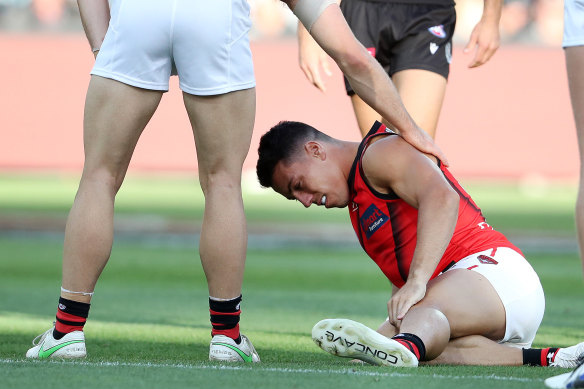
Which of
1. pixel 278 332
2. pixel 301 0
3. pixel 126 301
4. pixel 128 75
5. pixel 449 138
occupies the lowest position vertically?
pixel 449 138

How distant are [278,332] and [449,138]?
25.0 m

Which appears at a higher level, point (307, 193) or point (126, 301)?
point (307, 193)

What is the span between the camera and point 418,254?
13.4 feet

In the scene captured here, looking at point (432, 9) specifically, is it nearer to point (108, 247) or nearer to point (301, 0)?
point (301, 0)

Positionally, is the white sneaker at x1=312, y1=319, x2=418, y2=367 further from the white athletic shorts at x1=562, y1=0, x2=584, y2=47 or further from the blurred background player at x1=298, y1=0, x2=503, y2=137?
the blurred background player at x1=298, y1=0, x2=503, y2=137

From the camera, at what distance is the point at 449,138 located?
29.9 metres

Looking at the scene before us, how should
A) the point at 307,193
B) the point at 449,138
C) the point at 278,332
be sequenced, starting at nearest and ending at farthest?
the point at 307,193
the point at 278,332
the point at 449,138

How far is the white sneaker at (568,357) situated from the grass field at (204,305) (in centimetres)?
14

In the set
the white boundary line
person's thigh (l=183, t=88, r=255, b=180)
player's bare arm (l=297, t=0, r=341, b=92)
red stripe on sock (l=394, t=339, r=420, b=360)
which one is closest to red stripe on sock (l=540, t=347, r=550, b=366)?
the white boundary line

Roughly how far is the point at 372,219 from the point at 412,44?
1369 mm

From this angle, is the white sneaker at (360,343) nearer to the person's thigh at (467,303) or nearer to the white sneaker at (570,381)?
the person's thigh at (467,303)

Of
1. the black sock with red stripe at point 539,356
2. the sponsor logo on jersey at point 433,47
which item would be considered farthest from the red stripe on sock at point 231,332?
the sponsor logo on jersey at point 433,47

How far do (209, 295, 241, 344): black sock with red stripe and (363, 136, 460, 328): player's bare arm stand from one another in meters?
0.64

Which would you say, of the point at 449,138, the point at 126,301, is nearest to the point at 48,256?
the point at 126,301
